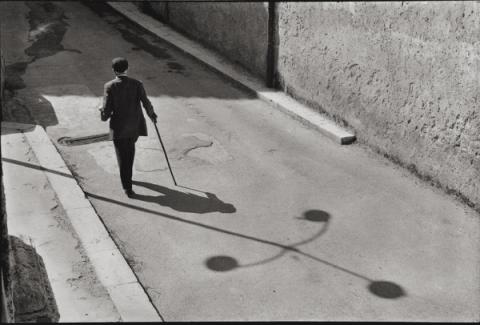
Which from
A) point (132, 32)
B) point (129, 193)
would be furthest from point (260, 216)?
point (132, 32)

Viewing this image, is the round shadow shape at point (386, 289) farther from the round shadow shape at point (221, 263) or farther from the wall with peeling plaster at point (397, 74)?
the wall with peeling plaster at point (397, 74)

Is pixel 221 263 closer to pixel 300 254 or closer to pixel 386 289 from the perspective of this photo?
pixel 300 254

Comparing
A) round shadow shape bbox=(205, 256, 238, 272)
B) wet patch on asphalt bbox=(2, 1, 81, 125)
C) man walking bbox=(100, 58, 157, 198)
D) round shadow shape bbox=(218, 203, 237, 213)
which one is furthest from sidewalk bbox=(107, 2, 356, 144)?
round shadow shape bbox=(205, 256, 238, 272)

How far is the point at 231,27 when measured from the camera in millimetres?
13602

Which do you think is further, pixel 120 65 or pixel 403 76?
pixel 403 76

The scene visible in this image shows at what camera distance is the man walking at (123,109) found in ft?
25.1

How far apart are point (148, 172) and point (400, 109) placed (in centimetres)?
372

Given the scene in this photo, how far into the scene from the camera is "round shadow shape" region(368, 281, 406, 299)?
20.3ft

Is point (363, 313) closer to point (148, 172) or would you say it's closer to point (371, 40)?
point (148, 172)

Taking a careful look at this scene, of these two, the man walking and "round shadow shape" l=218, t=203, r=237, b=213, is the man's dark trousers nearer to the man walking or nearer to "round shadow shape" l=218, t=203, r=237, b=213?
the man walking

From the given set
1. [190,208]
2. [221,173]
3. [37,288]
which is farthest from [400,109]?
[37,288]

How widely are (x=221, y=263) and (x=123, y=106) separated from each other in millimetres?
2431

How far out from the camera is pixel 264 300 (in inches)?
238

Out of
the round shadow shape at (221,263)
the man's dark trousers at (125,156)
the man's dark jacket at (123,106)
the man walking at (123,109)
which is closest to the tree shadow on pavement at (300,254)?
the round shadow shape at (221,263)
